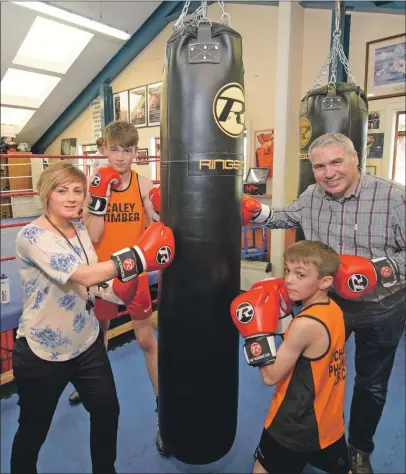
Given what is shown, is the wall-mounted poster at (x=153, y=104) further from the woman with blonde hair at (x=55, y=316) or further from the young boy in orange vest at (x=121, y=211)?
the woman with blonde hair at (x=55, y=316)

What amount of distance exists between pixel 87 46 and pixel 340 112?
16.0 ft

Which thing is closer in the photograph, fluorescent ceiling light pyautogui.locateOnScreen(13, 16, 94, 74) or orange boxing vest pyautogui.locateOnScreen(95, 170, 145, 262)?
orange boxing vest pyautogui.locateOnScreen(95, 170, 145, 262)

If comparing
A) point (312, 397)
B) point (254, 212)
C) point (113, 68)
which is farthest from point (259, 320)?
point (113, 68)

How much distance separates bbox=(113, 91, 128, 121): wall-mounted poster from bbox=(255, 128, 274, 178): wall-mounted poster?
2955 mm

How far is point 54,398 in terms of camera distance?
119 cm

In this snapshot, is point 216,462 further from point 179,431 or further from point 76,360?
point 76,360

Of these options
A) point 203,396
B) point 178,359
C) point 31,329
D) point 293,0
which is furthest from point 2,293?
point 293,0

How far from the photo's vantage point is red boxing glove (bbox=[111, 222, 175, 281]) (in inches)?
46.6

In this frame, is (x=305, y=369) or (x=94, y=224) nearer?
(x=305, y=369)

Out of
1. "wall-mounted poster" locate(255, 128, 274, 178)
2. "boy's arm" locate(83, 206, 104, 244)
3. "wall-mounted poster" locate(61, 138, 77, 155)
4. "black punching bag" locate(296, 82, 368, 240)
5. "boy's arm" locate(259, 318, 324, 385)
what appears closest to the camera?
"boy's arm" locate(259, 318, 324, 385)

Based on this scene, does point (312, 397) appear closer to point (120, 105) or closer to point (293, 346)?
point (293, 346)

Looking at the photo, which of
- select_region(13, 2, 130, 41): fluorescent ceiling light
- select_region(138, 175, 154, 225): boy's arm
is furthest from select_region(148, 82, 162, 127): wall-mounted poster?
select_region(138, 175, 154, 225): boy's arm

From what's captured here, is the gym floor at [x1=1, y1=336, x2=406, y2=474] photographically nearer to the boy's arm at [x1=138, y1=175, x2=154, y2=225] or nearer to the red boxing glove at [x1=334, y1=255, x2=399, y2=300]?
the red boxing glove at [x1=334, y1=255, x2=399, y2=300]

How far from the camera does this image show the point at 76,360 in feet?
4.01
